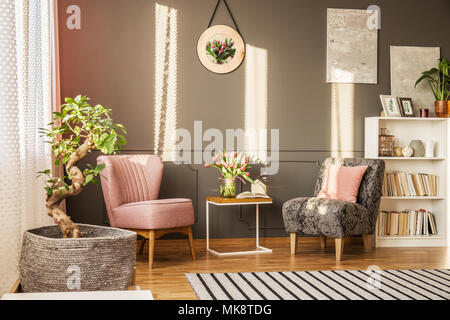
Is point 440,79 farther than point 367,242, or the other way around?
point 440,79

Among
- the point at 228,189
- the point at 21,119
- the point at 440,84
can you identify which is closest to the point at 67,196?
the point at 21,119

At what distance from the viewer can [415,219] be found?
17.8 feet

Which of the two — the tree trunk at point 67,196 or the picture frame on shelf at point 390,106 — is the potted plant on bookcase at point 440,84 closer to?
the picture frame on shelf at point 390,106

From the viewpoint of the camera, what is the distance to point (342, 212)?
444 centimetres

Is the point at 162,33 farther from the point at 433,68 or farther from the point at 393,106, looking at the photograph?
the point at 433,68

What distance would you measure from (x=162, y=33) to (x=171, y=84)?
500 mm

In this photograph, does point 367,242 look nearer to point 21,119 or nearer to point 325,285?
point 325,285

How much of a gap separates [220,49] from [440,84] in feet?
7.97

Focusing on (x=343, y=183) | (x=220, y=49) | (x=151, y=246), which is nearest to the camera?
(x=151, y=246)

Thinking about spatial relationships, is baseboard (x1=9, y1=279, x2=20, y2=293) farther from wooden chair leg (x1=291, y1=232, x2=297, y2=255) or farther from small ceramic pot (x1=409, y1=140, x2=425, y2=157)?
small ceramic pot (x1=409, y1=140, x2=425, y2=157)

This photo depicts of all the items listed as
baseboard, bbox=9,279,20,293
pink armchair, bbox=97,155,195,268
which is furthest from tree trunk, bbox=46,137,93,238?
pink armchair, bbox=97,155,195,268

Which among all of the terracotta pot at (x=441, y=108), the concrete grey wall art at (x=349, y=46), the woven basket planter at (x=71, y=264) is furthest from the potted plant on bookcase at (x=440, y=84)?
the woven basket planter at (x=71, y=264)

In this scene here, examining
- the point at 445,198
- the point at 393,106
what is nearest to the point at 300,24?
the point at 393,106

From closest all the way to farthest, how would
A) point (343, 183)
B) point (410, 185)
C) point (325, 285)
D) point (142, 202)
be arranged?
point (325, 285) → point (142, 202) → point (343, 183) → point (410, 185)
